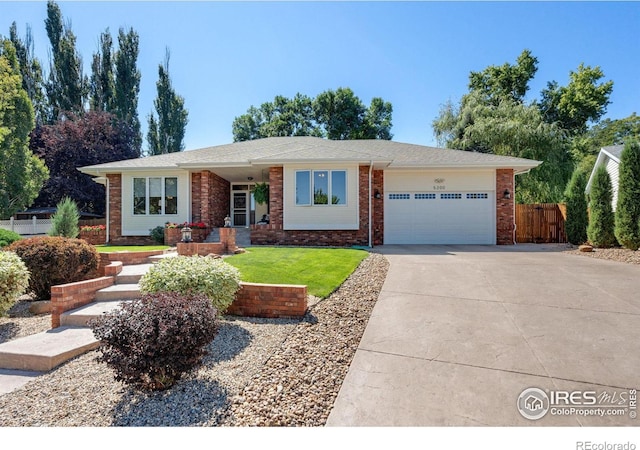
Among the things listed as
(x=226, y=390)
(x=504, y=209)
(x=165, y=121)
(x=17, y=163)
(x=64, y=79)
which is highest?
(x=64, y=79)

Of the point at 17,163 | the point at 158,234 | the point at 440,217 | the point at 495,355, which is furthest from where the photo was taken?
the point at 17,163

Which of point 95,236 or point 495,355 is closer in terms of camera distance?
point 495,355

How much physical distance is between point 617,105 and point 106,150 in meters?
43.8

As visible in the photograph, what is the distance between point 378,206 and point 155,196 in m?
9.94

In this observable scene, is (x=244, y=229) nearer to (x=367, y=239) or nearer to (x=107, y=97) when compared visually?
(x=367, y=239)

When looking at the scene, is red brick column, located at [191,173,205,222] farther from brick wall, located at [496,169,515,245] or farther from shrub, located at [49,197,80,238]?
brick wall, located at [496,169,515,245]

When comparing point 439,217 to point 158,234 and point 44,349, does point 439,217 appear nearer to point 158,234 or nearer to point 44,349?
point 158,234

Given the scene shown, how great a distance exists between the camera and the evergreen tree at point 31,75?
27.5 meters

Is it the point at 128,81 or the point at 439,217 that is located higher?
the point at 128,81

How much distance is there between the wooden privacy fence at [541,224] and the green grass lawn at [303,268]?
10.3 meters

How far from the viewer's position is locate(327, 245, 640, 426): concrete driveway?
239cm

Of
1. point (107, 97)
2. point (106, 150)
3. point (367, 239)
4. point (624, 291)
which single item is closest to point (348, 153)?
point (367, 239)

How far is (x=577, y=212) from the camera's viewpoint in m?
12.8

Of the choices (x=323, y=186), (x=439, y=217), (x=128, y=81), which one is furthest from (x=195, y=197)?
(x=128, y=81)
